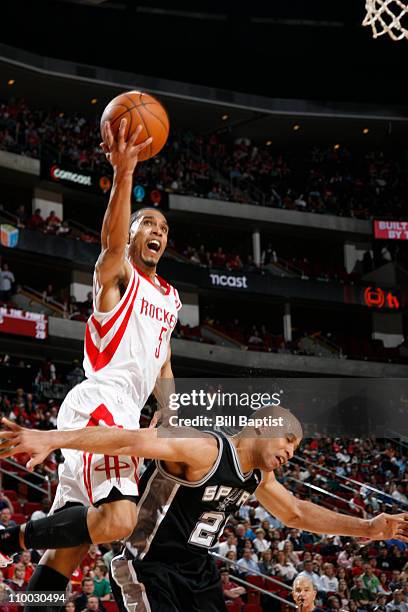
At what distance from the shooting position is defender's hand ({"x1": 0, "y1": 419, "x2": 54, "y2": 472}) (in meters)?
4.36

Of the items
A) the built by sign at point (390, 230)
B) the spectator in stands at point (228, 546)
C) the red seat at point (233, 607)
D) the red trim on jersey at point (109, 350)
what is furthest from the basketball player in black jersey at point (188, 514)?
the built by sign at point (390, 230)

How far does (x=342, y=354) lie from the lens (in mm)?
30969

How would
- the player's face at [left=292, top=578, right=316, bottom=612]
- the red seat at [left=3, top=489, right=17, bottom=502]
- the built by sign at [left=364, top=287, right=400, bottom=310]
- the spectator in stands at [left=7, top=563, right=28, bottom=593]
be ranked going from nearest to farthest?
the player's face at [left=292, top=578, right=316, bottom=612] → the spectator in stands at [left=7, top=563, right=28, bottom=593] → the red seat at [left=3, top=489, right=17, bottom=502] → the built by sign at [left=364, top=287, right=400, bottom=310]

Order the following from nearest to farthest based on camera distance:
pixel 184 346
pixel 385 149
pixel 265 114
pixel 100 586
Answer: pixel 100 586, pixel 184 346, pixel 265 114, pixel 385 149

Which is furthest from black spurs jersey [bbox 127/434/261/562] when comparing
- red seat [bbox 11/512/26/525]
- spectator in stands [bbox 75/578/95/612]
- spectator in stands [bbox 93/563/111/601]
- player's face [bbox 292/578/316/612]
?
red seat [bbox 11/512/26/525]

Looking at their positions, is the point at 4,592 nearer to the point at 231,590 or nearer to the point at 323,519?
the point at 231,590

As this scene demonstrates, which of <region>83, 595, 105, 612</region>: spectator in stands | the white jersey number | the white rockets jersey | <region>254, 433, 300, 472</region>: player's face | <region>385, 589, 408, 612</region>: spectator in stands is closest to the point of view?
<region>254, 433, 300, 472</region>: player's face

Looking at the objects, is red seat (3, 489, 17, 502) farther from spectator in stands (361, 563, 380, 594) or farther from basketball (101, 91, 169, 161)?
basketball (101, 91, 169, 161)

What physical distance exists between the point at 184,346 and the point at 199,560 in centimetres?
2206

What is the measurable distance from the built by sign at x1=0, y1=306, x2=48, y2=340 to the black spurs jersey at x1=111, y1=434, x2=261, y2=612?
18.4 metres

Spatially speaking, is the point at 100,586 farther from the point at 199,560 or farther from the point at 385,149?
the point at 385,149

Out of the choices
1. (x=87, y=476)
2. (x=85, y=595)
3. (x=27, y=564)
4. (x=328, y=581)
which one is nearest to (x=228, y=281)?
(x=328, y=581)

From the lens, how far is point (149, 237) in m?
5.96

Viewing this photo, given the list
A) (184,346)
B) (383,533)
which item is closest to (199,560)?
(383,533)
